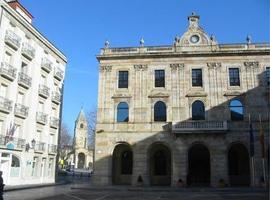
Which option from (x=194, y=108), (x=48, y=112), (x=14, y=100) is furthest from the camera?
(x=48, y=112)

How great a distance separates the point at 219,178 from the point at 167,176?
20.3 feet

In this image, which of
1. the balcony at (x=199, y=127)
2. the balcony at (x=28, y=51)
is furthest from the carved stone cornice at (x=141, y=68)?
the balcony at (x=28, y=51)

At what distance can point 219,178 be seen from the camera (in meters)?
36.5

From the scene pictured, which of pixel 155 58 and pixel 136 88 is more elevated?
pixel 155 58

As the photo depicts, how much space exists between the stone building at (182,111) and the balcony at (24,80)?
309 inches

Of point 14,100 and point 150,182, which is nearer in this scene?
point 14,100

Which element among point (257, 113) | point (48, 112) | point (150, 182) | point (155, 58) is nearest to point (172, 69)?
point (155, 58)

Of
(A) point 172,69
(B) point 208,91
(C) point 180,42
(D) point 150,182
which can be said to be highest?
(C) point 180,42

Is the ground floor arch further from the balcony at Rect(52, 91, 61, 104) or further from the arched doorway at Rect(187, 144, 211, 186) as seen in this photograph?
Result: the arched doorway at Rect(187, 144, 211, 186)

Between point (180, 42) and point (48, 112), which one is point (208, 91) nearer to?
point (180, 42)

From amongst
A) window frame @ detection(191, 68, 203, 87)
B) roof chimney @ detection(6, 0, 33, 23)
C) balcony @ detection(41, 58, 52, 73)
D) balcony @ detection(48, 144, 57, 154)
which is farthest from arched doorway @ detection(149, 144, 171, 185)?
roof chimney @ detection(6, 0, 33, 23)

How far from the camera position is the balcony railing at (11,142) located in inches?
→ 1316

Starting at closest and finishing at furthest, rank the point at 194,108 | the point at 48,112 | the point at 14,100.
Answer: the point at 14,100
the point at 194,108
the point at 48,112

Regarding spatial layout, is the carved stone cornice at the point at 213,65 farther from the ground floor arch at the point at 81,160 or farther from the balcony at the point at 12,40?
the ground floor arch at the point at 81,160
